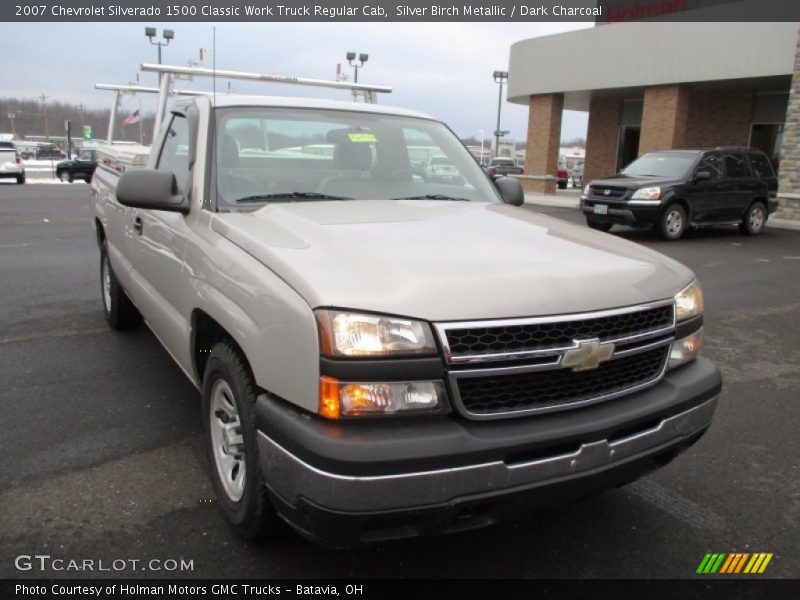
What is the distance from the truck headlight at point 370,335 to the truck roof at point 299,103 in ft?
6.51

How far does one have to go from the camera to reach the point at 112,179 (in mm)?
5082

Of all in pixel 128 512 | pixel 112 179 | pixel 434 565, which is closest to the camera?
pixel 434 565

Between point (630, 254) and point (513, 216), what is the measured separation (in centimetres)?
68

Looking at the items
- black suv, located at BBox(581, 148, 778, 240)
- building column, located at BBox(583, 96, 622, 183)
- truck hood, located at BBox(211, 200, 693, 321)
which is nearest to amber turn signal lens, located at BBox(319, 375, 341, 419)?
truck hood, located at BBox(211, 200, 693, 321)

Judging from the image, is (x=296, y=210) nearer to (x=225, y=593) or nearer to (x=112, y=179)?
(x=225, y=593)

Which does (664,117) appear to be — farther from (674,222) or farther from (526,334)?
(526,334)

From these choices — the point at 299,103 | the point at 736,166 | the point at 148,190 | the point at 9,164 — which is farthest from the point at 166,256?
the point at 9,164

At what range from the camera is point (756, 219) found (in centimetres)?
1448

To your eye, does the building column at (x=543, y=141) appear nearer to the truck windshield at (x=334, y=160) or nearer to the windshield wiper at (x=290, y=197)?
the truck windshield at (x=334, y=160)

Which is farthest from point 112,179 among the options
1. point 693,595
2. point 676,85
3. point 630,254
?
point 676,85

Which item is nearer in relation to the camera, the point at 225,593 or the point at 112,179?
the point at 225,593

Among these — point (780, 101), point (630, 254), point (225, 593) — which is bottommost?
point (225, 593)

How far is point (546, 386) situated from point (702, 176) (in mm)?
12459

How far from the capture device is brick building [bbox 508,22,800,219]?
61.0 feet
